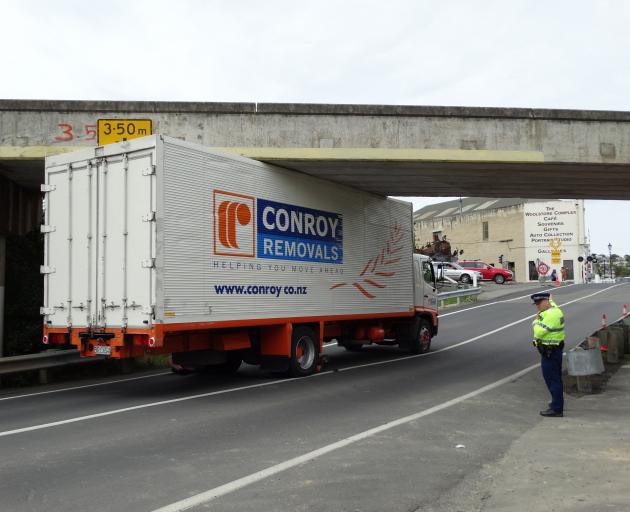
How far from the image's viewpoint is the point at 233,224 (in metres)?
11.1

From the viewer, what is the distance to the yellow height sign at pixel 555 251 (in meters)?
67.2

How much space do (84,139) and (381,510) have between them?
1083 cm

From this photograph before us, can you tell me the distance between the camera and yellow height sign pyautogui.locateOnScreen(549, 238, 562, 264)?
67250mm

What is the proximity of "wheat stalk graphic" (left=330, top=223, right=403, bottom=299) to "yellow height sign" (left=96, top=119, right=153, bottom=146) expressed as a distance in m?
5.10

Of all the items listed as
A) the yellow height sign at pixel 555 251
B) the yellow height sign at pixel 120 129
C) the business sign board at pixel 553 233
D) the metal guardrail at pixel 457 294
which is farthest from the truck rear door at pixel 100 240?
the yellow height sign at pixel 555 251

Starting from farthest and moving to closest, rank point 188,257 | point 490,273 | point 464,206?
point 464,206 → point 490,273 → point 188,257

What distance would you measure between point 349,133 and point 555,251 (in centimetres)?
5945

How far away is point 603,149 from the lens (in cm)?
1355

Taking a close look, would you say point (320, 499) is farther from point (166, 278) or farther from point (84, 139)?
point (84, 139)

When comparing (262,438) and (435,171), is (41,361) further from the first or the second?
(435,171)

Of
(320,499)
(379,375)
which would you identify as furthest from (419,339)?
(320,499)

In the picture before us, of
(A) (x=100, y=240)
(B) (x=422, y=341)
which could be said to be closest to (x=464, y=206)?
(B) (x=422, y=341)

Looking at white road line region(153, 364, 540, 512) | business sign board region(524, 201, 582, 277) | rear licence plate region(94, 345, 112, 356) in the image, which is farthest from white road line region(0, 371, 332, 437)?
business sign board region(524, 201, 582, 277)

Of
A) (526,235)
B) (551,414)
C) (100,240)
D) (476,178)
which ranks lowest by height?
(551,414)
